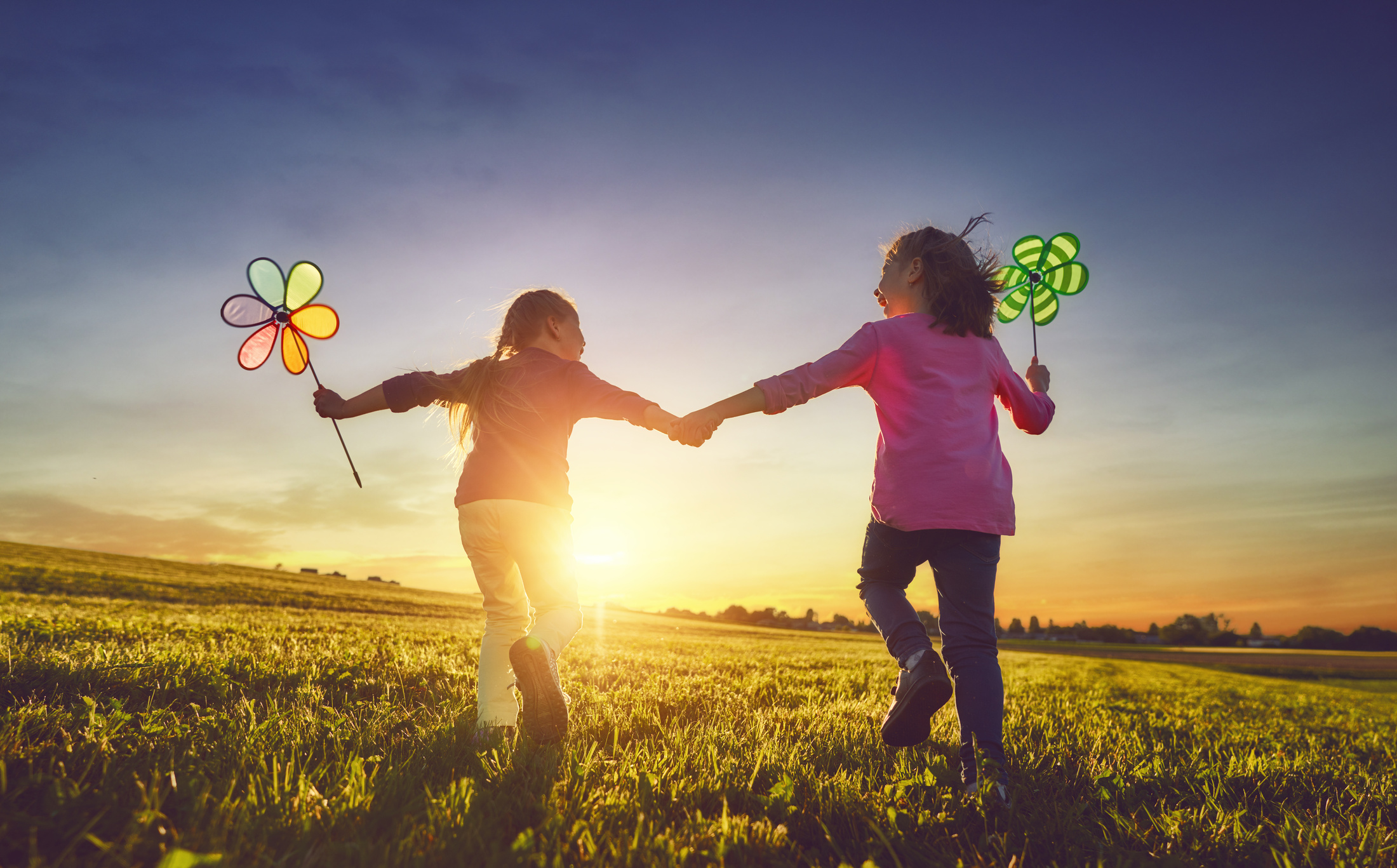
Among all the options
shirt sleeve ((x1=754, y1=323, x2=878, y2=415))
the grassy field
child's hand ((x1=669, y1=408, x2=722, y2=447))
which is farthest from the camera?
child's hand ((x1=669, y1=408, x2=722, y2=447))

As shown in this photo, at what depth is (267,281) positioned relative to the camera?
4898mm

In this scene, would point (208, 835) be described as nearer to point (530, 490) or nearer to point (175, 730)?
point (175, 730)

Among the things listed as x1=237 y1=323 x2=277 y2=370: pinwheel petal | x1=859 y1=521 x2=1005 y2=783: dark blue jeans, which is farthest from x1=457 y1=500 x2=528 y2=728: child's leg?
x1=237 y1=323 x2=277 y2=370: pinwheel petal

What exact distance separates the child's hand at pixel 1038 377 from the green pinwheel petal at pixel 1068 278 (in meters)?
1.60

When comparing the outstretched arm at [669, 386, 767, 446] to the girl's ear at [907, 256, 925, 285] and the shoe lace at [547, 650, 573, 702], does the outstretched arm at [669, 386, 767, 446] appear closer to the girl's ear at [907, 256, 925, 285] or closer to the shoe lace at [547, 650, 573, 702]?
the girl's ear at [907, 256, 925, 285]

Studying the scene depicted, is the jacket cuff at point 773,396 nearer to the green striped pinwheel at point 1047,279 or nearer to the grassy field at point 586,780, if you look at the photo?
the grassy field at point 586,780

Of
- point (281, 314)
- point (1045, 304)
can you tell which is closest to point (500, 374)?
point (281, 314)

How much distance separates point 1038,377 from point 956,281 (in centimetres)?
92

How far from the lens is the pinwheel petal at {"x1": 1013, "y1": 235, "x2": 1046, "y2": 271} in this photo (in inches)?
208

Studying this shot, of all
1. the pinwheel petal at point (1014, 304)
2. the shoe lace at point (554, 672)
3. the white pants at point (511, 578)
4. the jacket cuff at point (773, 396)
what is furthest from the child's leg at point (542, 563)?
the pinwheel petal at point (1014, 304)

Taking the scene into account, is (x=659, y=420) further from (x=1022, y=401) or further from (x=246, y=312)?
(x=246, y=312)

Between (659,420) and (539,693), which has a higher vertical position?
(659,420)

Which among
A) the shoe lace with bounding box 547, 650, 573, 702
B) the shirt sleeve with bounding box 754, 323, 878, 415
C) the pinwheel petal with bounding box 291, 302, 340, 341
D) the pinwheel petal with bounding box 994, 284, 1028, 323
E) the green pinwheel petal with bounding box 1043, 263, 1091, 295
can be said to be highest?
the green pinwheel petal with bounding box 1043, 263, 1091, 295

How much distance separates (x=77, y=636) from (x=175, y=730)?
4794 millimetres
